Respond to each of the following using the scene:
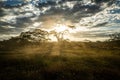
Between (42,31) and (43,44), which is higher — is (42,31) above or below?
above

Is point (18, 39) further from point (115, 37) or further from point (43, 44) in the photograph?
point (115, 37)

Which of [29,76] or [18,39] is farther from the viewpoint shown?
[18,39]

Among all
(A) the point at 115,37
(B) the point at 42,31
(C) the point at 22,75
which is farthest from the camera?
(A) the point at 115,37

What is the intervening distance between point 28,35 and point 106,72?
319 ft

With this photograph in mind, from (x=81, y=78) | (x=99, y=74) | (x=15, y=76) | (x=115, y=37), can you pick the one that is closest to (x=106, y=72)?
(x=99, y=74)

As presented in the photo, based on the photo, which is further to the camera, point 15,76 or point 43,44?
point 43,44

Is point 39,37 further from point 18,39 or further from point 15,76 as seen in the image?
point 15,76

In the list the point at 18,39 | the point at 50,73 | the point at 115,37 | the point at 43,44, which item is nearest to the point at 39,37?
the point at 43,44

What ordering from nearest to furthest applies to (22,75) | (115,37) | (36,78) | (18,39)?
(36,78) < (22,75) < (18,39) < (115,37)

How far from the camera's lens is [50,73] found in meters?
18.7

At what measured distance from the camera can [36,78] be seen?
16.9 metres

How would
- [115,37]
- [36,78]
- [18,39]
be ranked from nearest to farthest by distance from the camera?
[36,78] < [18,39] < [115,37]

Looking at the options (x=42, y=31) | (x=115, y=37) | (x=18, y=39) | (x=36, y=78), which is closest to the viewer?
(x=36, y=78)

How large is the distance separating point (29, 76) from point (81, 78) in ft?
14.7
